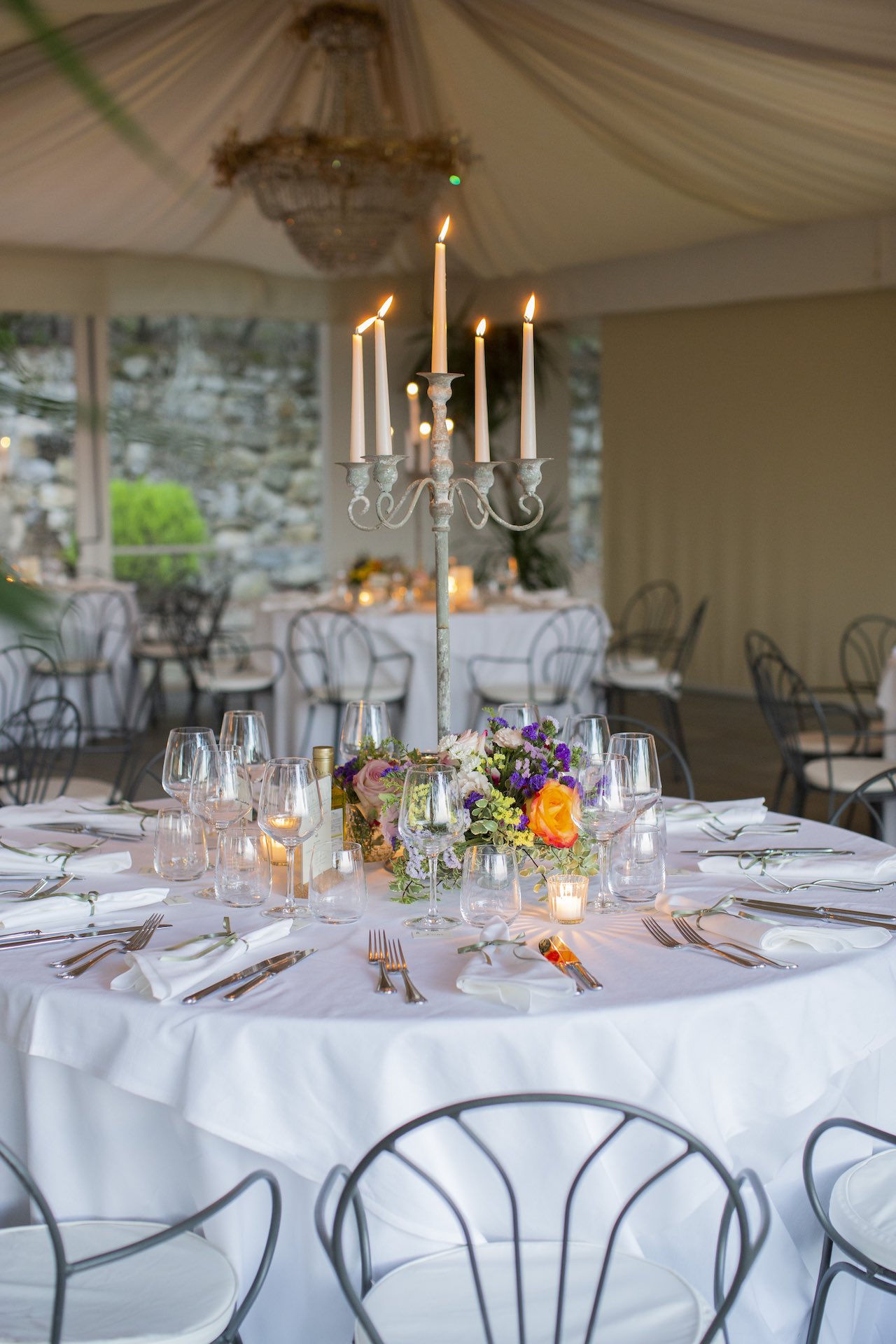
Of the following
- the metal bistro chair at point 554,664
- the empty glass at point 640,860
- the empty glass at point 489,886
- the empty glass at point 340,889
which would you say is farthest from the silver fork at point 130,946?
the metal bistro chair at point 554,664

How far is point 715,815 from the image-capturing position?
2590 millimetres

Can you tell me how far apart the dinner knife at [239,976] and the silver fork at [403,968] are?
0.14 metres

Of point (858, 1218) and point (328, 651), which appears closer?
point (858, 1218)

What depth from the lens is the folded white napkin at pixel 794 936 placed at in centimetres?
184

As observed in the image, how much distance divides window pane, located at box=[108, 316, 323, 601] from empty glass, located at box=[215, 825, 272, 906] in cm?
835

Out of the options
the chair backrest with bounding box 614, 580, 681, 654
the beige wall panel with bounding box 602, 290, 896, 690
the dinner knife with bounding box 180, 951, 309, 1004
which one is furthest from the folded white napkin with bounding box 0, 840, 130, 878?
the chair backrest with bounding box 614, 580, 681, 654

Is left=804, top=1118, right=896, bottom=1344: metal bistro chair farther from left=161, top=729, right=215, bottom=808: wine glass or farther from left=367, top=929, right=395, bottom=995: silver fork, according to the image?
left=161, top=729, right=215, bottom=808: wine glass

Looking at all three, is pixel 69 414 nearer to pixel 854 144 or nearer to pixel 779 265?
pixel 854 144

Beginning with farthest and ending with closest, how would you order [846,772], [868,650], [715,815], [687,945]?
[868,650]
[846,772]
[715,815]
[687,945]

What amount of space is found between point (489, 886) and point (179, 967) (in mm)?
462

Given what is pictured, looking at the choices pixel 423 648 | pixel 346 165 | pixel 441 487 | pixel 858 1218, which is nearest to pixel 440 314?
pixel 441 487

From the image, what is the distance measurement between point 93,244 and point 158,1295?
8.54 metres

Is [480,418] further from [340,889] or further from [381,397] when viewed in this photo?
[340,889]

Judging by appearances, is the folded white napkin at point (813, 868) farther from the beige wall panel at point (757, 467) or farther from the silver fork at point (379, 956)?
the beige wall panel at point (757, 467)
